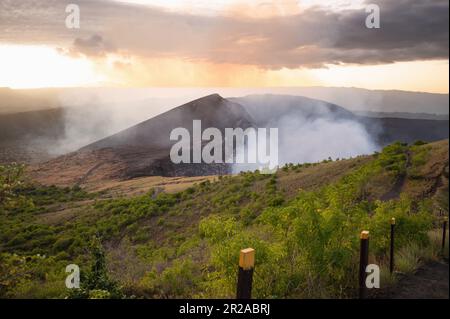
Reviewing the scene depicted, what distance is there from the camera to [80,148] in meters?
75.5

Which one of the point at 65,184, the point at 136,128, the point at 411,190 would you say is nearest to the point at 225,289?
the point at 411,190

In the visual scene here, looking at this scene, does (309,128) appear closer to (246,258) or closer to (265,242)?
(265,242)

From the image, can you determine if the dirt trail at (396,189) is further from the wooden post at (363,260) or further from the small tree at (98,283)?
the small tree at (98,283)

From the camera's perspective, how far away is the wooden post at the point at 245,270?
14.7ft

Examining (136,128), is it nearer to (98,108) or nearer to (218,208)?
(98,108)

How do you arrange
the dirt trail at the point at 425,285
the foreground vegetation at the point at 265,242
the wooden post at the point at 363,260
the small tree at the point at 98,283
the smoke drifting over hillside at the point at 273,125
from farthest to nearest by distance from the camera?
1. the smoke drifting over hillside at the point at 273,125
2. the small tree at the point at 98,283
3. the foreground vegetation at the point at 265,242
4. the dirt trail at the point at 425,285
5. the wooden post at the point at 363,260

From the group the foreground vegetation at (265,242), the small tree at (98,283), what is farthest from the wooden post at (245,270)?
the small tree at (98,283)

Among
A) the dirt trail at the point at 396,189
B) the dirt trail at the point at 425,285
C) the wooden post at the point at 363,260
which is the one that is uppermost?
the dirt trail at the point at 396,189

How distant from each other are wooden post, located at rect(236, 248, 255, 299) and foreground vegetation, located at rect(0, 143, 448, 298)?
5.02 feet

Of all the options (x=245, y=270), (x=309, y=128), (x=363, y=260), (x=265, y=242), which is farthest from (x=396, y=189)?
(x=309, y=128)

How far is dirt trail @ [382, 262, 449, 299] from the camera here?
628 cm

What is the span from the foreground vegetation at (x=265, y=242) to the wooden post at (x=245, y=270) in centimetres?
153

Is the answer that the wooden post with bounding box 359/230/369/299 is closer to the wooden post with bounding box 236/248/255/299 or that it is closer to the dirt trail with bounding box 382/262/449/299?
the dirt trail with bounding box 382/262/449/299

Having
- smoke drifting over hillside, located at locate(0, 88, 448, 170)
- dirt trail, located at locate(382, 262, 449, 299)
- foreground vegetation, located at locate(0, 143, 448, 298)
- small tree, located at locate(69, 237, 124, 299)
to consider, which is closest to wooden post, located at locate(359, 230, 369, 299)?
foreground vegetation, located at locate(0, 143, 448, 298)
